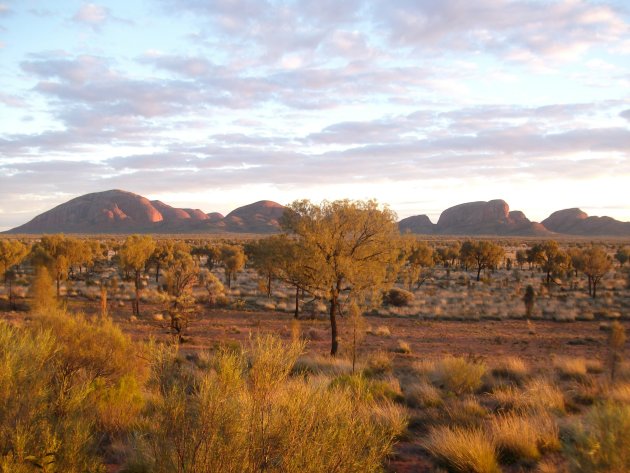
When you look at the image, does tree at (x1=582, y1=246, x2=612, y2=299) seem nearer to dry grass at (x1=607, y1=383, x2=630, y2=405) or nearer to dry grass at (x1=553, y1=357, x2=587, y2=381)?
dry grass at (x1=553, y1=357, x2=587, y2=381)

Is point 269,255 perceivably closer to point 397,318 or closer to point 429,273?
point 397,318

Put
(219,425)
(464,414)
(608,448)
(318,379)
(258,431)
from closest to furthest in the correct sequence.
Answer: (219,425) < (258,431) < (608,448) < (464,414) < (318,379)

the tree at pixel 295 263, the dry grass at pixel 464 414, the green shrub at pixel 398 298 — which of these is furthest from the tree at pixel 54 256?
the dry grass at pixel 464 414

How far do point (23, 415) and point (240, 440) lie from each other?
3.04 meters

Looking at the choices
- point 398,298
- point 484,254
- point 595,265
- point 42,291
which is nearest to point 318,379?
point 42,291

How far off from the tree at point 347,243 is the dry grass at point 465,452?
10.6m

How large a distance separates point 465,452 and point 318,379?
4.75 m

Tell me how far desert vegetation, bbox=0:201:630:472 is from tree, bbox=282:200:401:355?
65 millimetres

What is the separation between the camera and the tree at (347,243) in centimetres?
1794

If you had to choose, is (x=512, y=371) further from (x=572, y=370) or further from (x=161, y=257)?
(x=161, y=257)

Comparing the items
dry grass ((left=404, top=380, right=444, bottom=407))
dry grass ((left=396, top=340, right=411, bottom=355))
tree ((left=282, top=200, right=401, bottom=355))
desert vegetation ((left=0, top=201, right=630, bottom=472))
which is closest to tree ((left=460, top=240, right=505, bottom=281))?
desert vegetation ((left=0, top=201, right=630, bottom=472))

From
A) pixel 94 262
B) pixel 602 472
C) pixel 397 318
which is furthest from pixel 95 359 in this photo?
pixel 94 262

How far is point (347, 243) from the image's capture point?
18.3 meters

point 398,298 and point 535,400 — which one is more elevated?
point 535,400
